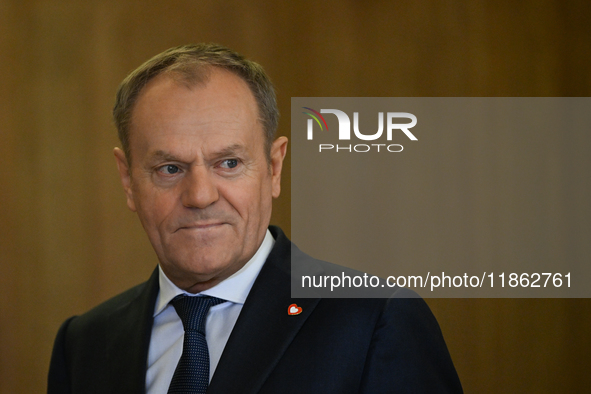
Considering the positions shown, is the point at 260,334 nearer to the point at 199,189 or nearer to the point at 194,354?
the point at 194,354

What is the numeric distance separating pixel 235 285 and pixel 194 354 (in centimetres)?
21

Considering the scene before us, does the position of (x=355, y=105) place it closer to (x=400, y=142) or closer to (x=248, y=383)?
(x=400, y=142)

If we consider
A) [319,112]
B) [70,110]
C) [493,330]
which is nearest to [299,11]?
[319,112]

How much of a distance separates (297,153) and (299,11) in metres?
0.69

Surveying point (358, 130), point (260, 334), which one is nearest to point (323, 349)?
point (260, 334)

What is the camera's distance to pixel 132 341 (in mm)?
1716

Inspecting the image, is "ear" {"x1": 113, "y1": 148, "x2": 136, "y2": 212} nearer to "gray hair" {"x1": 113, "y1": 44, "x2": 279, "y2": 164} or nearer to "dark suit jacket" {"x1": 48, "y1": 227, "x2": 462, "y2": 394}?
"gray hair" {"x1": 113, "y1": 44, "x2": 279, "y2": 164}

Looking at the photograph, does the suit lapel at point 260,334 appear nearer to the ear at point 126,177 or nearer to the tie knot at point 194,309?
the tie knot at point 194,309

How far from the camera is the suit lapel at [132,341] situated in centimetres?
164

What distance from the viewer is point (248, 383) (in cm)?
144

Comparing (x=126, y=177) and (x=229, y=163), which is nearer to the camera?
(x=229, y=163)

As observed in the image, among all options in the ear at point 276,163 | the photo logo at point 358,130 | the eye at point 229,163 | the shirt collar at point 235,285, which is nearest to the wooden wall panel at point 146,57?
the photo logo at point 358,130

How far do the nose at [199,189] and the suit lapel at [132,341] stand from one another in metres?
0.40

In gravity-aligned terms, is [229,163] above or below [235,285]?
above
